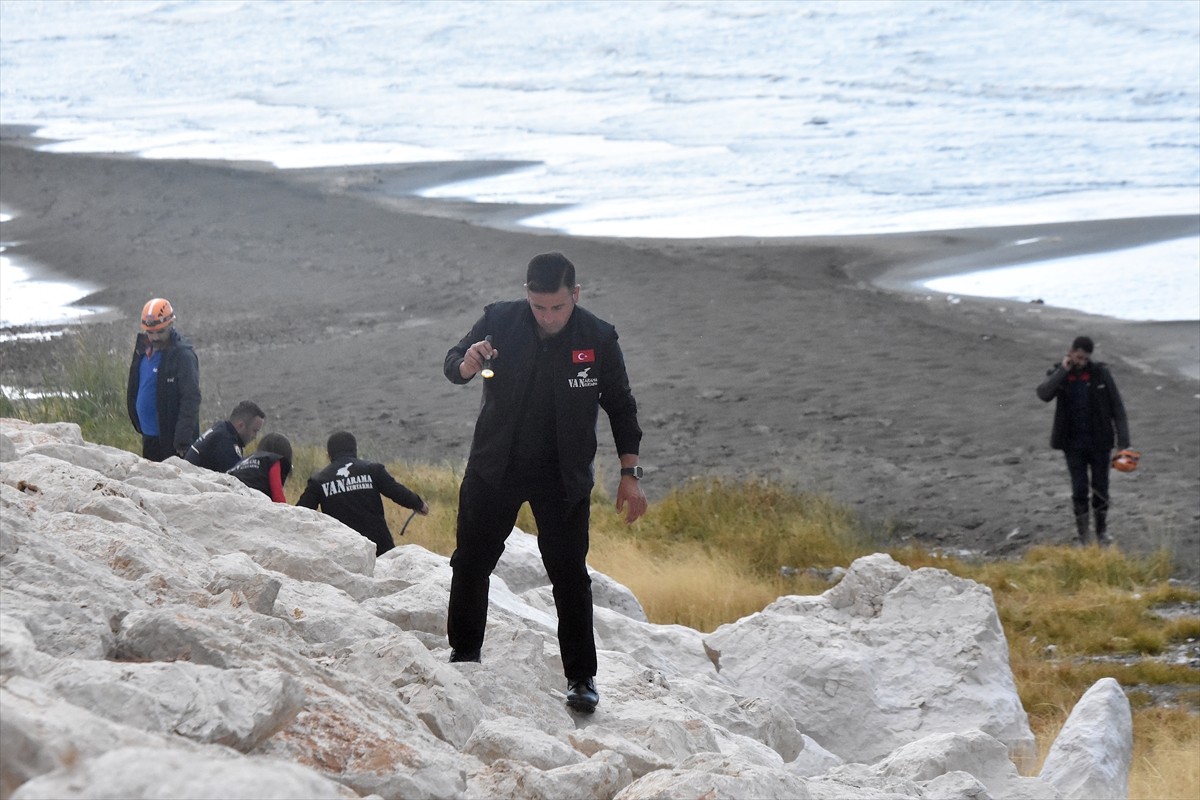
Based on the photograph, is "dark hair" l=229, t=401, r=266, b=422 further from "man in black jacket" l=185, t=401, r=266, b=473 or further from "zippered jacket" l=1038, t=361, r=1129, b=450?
"zippered jacket" l=1038, t=361, r=1129, b=450

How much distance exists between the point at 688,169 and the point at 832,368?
16634 mm

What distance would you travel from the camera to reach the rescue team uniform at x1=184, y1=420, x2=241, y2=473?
31.1 ft

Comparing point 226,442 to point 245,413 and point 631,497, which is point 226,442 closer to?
point 245,413

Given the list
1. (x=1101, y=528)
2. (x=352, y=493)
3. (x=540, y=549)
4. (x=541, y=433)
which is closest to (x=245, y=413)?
(x=352, y=493)

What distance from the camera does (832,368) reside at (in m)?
19.2

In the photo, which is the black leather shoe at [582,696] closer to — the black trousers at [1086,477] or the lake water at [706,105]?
the black trousers at [1086,477]

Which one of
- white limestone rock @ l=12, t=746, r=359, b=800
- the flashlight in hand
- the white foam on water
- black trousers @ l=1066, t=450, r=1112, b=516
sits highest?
the flashlight in hand

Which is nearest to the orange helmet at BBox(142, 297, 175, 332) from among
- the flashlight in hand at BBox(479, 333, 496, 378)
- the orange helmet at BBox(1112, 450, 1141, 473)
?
the flashlight in hand at BBox(479, 333, 496, 378)

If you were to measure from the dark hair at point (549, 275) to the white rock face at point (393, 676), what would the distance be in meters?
1.31

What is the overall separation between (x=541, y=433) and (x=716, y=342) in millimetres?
15624

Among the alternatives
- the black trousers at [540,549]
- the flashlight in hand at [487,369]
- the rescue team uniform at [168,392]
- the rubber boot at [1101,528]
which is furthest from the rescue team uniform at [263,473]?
the rubber boot at [1101,528]

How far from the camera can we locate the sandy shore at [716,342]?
14.9 m

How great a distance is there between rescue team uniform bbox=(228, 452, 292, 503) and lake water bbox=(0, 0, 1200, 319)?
14939 millimetres

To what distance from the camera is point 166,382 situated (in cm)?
994
